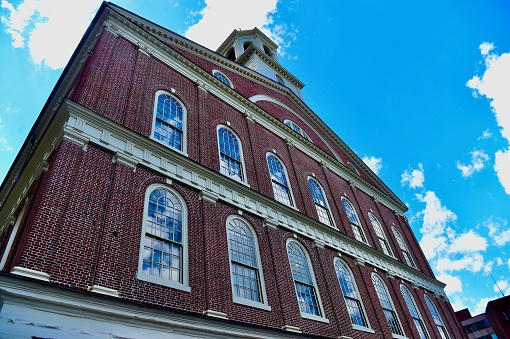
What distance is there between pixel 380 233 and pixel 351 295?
31.6ft

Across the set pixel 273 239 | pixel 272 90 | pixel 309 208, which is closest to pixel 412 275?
pixel 309 208

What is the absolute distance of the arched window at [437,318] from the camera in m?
21.8

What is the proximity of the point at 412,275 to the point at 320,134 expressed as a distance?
1240 centimetres

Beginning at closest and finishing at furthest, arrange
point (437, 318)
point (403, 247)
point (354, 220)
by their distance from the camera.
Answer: point (354, 220) → point (437, 318) → point (403, 247)

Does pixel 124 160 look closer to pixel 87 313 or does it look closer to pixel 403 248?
pixel 87 313

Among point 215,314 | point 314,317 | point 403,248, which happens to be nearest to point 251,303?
point 215,314

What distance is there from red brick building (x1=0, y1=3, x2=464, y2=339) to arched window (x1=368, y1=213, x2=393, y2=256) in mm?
1631

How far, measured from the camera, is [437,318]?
22578 millimetres

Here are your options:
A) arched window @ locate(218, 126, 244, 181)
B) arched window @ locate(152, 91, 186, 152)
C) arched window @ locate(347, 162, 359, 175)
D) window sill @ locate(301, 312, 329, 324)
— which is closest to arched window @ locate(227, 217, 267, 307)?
window sill @ locate(301, 312, 329, 324)

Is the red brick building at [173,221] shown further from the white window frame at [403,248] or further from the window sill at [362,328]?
the white window frame at [403,248]

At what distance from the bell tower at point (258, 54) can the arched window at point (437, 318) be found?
2026 centimetres

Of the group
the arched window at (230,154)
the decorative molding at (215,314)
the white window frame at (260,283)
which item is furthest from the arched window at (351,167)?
the decorative molding at (215,314)

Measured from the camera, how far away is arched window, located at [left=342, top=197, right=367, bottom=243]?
21325mm

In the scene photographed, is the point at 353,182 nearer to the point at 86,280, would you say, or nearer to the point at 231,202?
the point at 231,202
